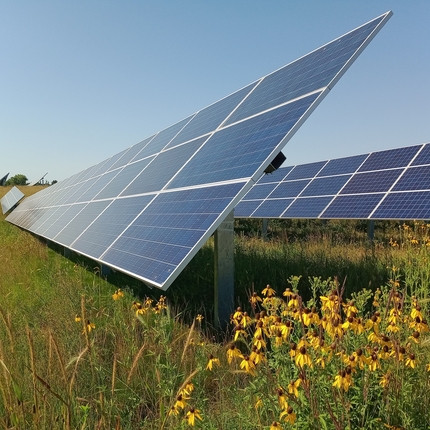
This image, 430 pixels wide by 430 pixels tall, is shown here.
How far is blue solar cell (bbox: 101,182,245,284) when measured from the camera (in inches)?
181

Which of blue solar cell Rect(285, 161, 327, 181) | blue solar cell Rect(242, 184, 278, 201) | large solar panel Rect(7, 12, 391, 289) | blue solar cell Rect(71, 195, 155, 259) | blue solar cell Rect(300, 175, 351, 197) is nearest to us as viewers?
large solar panel Rect(7, 12, 391, 289)

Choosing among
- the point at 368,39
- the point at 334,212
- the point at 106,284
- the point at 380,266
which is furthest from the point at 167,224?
the point at 334,212

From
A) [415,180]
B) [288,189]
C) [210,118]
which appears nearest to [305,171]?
[288,189]

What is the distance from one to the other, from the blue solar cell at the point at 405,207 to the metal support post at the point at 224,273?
254 inches

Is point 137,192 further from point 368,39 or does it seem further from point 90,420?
point 90,420

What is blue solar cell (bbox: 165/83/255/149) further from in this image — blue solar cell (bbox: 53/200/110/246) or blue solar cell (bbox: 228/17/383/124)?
blue solar cell (bbox: 53/200/110/246)

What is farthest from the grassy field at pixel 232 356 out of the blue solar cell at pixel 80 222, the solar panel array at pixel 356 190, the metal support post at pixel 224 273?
the solar panel array at pixel 356 190

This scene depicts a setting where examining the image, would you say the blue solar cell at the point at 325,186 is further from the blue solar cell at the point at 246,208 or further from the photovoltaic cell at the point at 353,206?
the blue solar cell at the point at 246,208

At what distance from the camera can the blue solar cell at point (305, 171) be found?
17.5m

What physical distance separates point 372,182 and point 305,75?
26.4 ft

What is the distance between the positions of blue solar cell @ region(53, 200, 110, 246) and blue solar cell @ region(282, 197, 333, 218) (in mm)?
5846

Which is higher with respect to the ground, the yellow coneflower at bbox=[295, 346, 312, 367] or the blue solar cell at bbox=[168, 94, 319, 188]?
the blue solar cell at bbox=[168, 94, 319, 188]

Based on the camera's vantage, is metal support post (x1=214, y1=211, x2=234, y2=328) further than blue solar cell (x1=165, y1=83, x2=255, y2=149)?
No

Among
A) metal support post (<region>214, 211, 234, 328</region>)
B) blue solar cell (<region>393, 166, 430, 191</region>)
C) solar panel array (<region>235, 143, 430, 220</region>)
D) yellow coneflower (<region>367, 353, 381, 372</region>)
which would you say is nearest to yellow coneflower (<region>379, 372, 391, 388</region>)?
yellow coneflower (<region>367, 353, 381, 372</region>)
